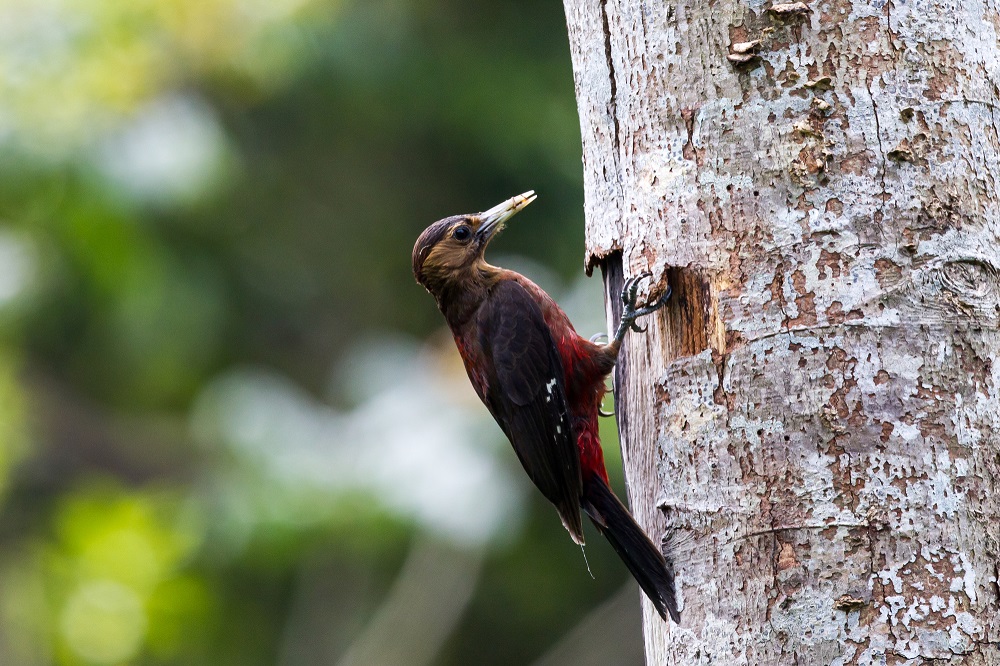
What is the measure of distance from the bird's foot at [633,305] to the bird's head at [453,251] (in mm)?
1190

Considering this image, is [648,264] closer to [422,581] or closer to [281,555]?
[281,555]

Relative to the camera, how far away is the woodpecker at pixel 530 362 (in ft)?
11.1

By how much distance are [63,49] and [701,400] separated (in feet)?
12.1

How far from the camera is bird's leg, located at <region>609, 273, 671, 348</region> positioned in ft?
8.79

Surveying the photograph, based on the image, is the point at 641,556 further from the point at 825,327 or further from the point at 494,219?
the point at 494,219

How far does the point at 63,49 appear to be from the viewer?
4945 mm

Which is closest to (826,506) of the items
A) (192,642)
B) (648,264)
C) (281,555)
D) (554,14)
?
(648,264)

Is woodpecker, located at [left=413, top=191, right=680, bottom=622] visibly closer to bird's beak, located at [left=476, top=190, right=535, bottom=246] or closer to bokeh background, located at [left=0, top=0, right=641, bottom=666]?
bird's beak, located at [left=476, top=190, right=535, bottom=246]

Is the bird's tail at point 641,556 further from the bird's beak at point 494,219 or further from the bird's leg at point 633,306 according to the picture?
the bird's beak at point 494,219

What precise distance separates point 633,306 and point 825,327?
54 cm

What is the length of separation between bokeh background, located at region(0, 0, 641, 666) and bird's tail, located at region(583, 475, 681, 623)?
5.56ft

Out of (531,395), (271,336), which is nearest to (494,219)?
(531,395)

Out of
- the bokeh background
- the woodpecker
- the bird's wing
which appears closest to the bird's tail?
the woodpecker

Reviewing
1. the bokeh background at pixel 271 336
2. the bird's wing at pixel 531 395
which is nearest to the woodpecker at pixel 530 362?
the bird's wing at pixel 531 395
